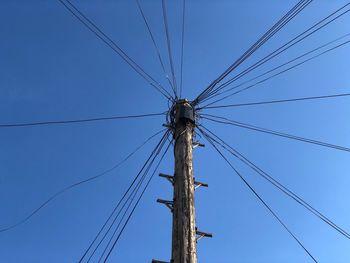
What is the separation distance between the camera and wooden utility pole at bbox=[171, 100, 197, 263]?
5.59m

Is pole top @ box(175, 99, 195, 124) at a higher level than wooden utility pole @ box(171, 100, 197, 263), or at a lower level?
higher

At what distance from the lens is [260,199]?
8.03 metres

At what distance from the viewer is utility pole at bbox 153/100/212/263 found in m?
5.60

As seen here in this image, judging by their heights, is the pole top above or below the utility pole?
above

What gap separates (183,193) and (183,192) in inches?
0.7

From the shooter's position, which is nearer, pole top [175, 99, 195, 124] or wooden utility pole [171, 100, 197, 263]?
wooden utility pole [171, 100, 197, 263]

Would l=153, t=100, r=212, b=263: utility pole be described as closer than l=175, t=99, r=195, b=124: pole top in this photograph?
Yes

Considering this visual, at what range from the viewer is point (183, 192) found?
6234 mm

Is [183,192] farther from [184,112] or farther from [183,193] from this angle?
[184,112]

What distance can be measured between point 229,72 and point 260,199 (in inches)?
137

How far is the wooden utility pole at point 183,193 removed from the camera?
559 centimetres

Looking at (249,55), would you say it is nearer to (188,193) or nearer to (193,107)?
(193,107)

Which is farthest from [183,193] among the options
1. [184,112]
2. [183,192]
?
[184,112]

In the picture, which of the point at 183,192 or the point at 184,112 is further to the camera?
the point at 184,112
